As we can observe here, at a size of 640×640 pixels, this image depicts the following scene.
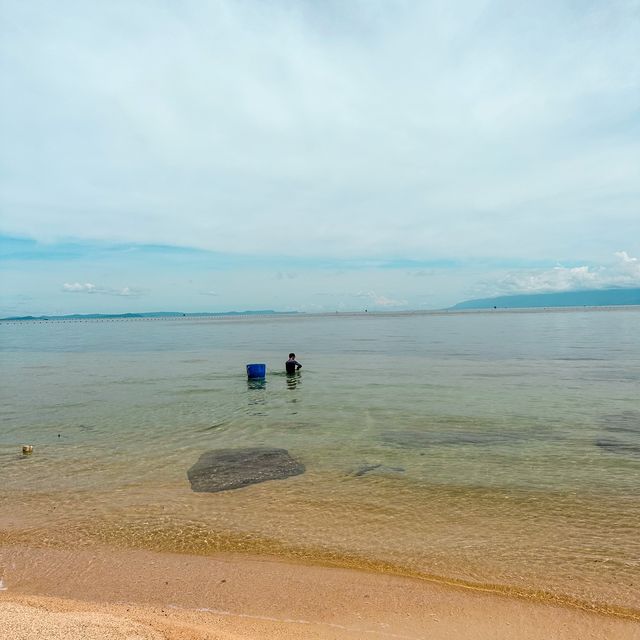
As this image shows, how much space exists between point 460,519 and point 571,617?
10.5 ft

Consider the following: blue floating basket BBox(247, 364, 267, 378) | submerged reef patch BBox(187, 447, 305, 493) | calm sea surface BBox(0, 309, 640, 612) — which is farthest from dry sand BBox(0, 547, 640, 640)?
blue floating basket BBox(247, 364, 267, 378)

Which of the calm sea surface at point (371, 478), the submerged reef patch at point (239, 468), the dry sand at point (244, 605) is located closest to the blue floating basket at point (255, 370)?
the calm sea surface at point (371, 478)

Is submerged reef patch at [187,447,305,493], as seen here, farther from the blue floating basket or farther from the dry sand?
the blue floating basket

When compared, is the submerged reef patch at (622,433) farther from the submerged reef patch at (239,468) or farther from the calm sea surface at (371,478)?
the submerged reef patch at (239,468)

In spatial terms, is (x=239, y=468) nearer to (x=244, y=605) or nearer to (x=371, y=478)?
(x=371, y=478)

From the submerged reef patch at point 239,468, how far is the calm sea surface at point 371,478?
0.42 metres

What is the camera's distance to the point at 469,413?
1938 centimetres

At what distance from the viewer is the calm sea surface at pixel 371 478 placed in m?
8.53

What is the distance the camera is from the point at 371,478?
12.3 meters

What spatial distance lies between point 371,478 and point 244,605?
19.0 ft

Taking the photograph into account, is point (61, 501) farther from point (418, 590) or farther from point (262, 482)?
point (418, 590)

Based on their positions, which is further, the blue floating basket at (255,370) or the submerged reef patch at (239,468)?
the blue floating basket at (255,370)

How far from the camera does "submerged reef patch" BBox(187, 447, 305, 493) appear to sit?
Answer: 1202 centimetres

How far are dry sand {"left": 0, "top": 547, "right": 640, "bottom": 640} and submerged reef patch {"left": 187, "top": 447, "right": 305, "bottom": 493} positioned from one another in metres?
3.48
